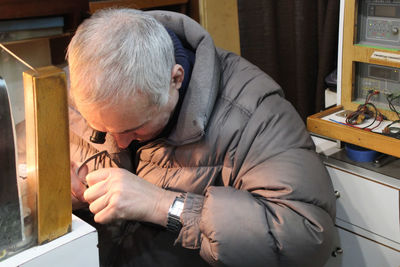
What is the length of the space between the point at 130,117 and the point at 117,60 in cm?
14

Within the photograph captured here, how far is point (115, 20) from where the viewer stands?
1.11m

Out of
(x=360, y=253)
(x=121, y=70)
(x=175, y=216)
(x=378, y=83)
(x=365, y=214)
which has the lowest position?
(x=360, y=253)

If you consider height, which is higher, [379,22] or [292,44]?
[379,22]

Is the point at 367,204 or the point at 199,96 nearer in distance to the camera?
the point at 199,96

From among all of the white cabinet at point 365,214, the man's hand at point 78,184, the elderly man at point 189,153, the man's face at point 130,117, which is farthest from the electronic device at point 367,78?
the man's hand at point 78,184

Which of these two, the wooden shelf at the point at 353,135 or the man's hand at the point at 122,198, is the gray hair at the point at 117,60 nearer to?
the man's hand at the point at 122,198

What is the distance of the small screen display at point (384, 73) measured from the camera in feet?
5.11

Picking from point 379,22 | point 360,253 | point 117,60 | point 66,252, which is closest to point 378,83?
point 379,22

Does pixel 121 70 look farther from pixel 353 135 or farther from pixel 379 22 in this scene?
pixel 379 22

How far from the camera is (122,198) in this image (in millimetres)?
1091

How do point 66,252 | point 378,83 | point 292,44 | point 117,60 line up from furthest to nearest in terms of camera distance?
1. point 292,44
2. point 378,83
3. point 117,60
4. point 66,252

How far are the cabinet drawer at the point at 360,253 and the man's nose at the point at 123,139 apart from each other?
31.8 inches

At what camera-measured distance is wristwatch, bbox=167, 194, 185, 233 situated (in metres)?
1.15

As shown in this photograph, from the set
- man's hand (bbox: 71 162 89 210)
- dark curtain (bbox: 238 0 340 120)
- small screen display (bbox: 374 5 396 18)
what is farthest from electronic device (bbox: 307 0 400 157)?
man's hand (bbox: 71 162 89 210)
